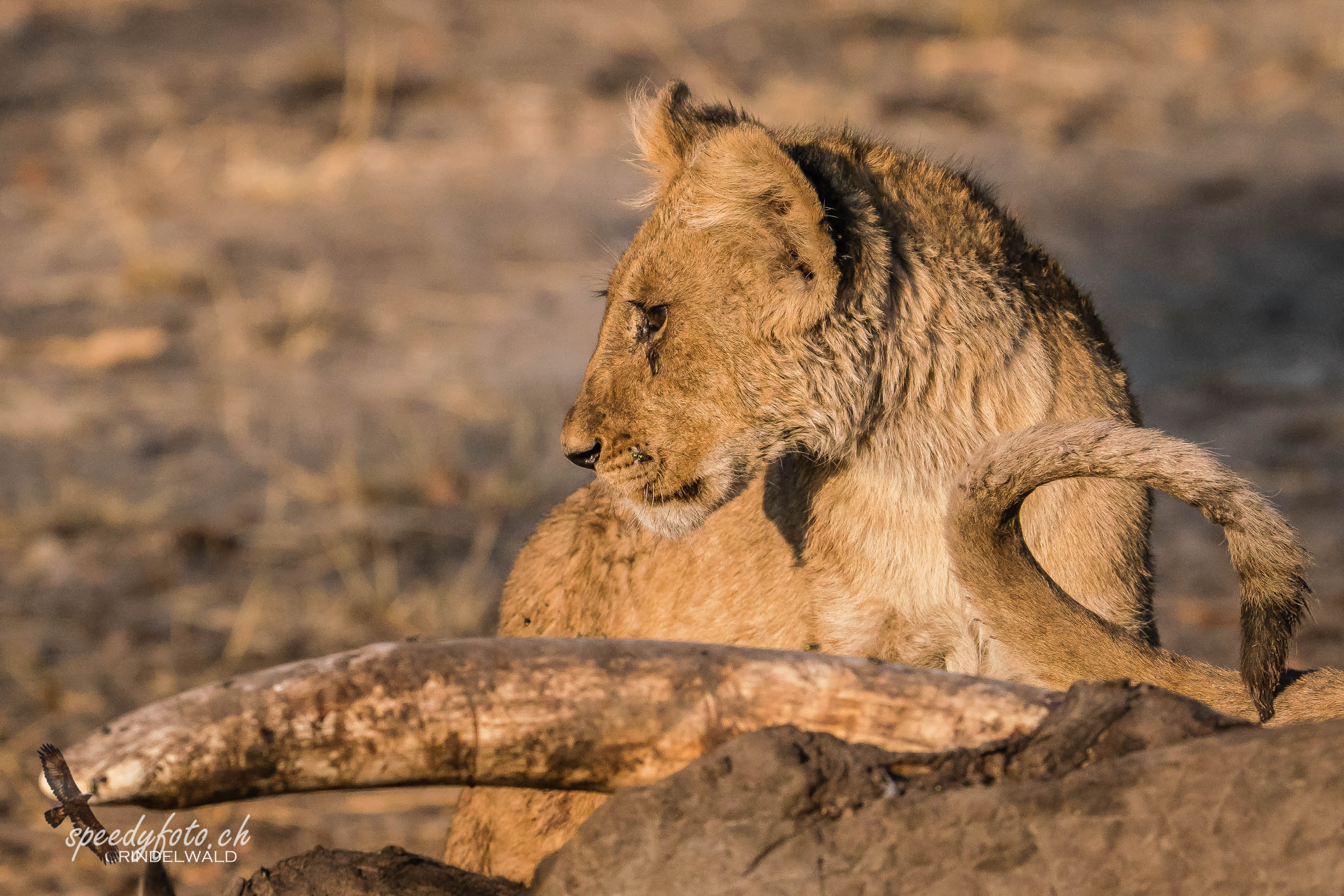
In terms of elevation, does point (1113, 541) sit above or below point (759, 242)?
below

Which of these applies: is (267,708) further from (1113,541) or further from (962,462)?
(1113,541)

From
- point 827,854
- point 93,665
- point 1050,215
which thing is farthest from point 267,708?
point 1050,215

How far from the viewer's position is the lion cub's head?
3037 mm

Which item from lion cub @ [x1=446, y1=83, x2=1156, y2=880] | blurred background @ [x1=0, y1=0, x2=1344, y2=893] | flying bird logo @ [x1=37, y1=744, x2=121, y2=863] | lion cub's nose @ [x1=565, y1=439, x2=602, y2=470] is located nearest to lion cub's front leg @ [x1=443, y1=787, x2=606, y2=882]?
lion cub @ [x1=446, y1=83, x2=1156, y2=880]

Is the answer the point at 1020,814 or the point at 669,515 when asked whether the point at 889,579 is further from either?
the point at 1020,814

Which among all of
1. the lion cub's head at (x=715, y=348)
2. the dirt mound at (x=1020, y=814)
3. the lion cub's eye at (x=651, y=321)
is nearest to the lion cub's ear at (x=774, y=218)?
the lion cub's head at (x=715, y=348)

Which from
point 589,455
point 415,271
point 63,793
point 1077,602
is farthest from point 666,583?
point 415,271

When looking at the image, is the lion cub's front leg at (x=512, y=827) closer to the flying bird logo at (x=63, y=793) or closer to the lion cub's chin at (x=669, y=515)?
the lion cub's chin at (x=669, y=515)

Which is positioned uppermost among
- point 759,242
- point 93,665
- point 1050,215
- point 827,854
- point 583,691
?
point 1050,215

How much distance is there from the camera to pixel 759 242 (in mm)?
3078

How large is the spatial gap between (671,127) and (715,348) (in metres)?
0.65

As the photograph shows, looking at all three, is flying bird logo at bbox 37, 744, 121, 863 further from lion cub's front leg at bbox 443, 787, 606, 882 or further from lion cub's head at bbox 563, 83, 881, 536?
lion cub's head at bbox 563, 83, 881, 536

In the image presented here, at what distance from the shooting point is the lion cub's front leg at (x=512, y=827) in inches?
125

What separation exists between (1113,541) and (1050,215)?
21.1 feet
